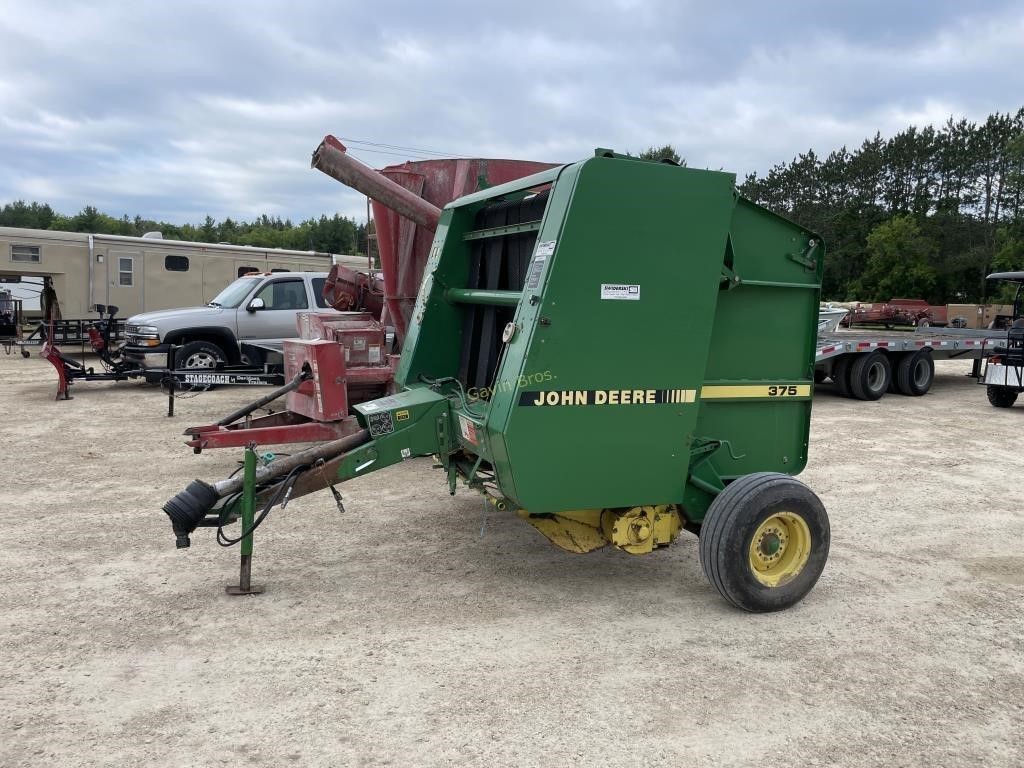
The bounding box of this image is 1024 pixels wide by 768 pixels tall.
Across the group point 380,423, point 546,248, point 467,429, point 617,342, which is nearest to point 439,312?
point 380,423

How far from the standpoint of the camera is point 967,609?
14.8 ft

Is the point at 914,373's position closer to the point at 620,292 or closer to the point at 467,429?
the point at 620,292

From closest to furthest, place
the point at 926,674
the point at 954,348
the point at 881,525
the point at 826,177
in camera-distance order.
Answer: the point at 926,674 → the point at 881,525 → the point at 954,348 → the point at 826,177

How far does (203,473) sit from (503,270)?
3.89 m

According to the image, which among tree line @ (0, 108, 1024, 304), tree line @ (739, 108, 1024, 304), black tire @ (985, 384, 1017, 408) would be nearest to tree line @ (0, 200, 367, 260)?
tree line @ (0, 108, 1024, 304)

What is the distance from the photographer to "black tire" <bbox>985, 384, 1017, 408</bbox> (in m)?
12.7

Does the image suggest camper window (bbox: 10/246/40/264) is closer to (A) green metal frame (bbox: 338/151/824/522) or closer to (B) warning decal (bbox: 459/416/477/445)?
(A) green metal frame (bbox: 338/151/824/522)

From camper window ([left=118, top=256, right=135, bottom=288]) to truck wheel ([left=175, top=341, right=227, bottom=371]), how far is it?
8060 mm

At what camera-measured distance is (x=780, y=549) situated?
14.3 ft

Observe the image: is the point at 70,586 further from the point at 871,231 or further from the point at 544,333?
the point at 871,231

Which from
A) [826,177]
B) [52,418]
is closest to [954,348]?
[52,418]

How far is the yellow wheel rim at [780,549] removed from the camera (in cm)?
427

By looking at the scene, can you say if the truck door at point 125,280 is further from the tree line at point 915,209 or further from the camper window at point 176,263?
the tree line at point 915,209

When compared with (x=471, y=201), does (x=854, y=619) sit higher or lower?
lower
